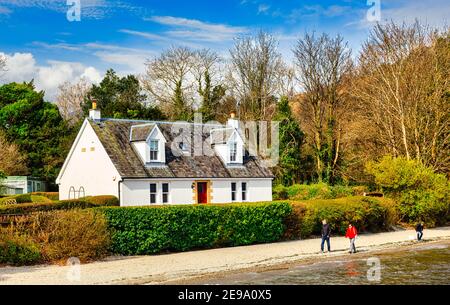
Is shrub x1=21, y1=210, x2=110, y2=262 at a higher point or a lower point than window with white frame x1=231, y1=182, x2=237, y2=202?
lower

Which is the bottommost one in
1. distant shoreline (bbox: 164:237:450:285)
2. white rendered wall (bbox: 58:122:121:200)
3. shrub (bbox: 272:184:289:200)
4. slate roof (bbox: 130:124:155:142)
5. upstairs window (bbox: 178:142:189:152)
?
distant shoreline (bbox: 164:237:450:285)

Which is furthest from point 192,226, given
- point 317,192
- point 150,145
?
point 317,192

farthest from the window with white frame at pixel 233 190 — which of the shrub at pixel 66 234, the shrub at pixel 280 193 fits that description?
the shrub at pixel 66 234

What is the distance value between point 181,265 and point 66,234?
5328 mm

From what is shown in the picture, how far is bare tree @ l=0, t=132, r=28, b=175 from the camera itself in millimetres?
58197

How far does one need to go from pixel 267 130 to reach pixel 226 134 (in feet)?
49.7

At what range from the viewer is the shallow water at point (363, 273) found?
72.1 ft

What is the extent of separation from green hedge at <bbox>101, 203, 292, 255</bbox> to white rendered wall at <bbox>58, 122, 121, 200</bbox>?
11721 millimetres

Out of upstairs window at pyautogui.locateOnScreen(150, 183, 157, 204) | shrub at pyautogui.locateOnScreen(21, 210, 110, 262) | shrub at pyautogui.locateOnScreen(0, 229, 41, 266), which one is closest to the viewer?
shrub at pyautogui.locateOnScreen(0, 229, 41, 266)

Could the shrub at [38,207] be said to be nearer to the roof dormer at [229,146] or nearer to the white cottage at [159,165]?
the white cottage at [159,165]

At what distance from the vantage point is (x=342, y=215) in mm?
36844

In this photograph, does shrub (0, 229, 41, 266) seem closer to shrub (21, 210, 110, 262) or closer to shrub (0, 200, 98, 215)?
shrub (21, 210, 110, 262)

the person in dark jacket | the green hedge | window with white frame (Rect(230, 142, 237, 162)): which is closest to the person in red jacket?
the green hedge

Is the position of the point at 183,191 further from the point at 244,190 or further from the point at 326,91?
the point at 326,91
